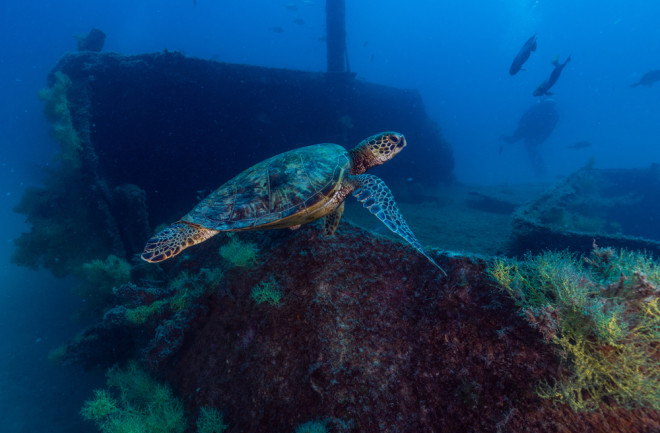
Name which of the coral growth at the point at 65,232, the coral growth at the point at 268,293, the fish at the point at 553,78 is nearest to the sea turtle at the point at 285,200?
the coral growth at the point at 268,293

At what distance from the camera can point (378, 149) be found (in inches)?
175

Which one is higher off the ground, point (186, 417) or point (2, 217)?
point (186, 417)

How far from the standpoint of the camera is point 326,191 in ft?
12.2

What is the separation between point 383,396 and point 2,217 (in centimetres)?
5675

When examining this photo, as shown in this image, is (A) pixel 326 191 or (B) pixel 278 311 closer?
(B) pixel 278 311

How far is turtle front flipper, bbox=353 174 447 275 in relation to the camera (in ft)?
10.1

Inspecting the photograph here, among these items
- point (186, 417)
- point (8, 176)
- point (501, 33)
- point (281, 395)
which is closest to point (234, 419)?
point (281, 395)

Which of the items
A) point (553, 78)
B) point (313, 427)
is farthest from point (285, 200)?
point (553, 78)

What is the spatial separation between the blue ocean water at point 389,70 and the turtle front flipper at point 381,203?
388 inches

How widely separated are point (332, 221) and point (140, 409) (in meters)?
4.07

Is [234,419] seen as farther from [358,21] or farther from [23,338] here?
[358,21]

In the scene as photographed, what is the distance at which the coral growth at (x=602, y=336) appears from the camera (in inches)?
67.9

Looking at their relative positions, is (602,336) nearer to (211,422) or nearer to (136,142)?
(211,422)

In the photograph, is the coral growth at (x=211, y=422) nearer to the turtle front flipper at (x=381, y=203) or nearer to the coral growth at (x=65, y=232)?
the turtle front flipper at (x=381, y=203)
